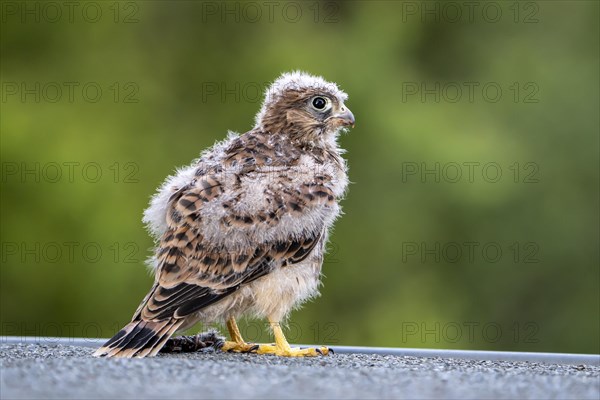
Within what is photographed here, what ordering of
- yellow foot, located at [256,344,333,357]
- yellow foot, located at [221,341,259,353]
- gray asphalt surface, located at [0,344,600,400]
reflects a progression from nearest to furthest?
gray asphalt surface, located at [0,344,600,400], yellow foot, located at [256,344,333,357], yellow foot, located at [221,341,259,353]

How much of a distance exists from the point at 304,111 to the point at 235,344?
1.08 m

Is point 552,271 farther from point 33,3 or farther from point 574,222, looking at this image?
point 33,3

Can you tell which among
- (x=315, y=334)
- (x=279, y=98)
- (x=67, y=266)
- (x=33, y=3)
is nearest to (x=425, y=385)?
(x=279, y=98)

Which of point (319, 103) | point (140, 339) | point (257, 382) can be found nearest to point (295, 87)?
point (319, 103)

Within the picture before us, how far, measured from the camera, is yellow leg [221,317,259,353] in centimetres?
443

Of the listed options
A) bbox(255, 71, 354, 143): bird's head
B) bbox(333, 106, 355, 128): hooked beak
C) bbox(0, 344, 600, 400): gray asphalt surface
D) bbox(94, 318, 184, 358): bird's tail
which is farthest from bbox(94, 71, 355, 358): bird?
bbox(0, 344, 600, 400): gray asphalt surface

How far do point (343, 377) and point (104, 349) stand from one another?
110 cm

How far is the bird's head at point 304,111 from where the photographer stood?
4.77 meters

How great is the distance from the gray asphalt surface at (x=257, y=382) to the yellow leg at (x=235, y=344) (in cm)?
80

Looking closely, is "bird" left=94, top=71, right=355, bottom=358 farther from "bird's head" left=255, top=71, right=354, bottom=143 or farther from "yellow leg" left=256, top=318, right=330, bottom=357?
"bird's head" left=255, top=71, right=354, bottom=143

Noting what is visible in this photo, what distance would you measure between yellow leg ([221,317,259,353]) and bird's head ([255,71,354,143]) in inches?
34.0

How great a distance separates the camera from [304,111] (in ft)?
15.8

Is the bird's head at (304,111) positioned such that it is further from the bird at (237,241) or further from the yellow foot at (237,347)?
Answer: the yellow foot at (237,347)

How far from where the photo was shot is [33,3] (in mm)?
9406
